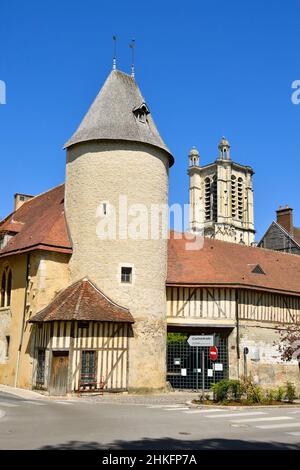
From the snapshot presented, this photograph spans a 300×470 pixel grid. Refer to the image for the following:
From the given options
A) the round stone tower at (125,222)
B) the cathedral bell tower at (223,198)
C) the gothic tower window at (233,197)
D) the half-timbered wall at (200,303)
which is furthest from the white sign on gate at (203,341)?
the gothic tower window at (233,197)

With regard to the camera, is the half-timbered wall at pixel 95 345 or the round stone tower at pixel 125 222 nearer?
the half-timbered wall at pixel 95 345

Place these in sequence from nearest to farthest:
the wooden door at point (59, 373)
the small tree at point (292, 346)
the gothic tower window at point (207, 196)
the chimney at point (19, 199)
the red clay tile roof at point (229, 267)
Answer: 1. the wooden door at point (59, 373)
2. the small tree at point (292, 346)
3. the red clay tile roof at point (229, 267)
4. the chimney at point (19, 199)
5. the gothic tower window at point (207, 196)

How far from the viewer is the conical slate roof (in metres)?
21.6

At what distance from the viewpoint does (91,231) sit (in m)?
20.9

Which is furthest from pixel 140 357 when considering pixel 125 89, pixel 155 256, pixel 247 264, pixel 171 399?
pixel 125 89

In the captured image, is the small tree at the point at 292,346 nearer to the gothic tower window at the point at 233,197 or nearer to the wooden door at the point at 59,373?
the wooden door at the point at 59,373

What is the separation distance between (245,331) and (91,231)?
304 inches

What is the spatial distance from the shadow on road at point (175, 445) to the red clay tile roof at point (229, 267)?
13.7 meters

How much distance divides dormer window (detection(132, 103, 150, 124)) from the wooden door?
994 cm

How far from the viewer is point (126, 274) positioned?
822 inches

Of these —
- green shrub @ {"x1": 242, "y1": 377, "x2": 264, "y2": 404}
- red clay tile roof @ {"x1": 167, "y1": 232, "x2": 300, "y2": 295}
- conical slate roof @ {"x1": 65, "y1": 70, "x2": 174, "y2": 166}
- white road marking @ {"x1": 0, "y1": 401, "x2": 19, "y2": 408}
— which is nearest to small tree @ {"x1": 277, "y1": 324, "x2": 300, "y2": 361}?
red clay tile roof @ {"x1": 167, "y1": 232, "x2": 300, "y2": 295}

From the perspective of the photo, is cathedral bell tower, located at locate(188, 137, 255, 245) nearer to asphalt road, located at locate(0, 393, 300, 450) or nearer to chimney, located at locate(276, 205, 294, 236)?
chimney, located at locate(276, 205, 294, 236)

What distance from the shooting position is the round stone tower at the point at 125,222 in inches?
811

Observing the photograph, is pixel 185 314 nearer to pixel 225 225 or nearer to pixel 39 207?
pixel 39 207
